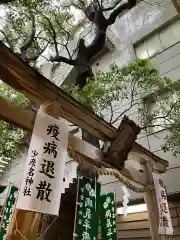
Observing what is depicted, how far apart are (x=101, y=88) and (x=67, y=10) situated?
5.32m

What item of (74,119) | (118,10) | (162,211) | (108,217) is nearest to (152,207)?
A: (162,211)

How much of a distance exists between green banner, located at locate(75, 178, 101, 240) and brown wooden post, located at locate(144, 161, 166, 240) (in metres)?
1.65

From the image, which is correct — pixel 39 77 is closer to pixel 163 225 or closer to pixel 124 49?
pixel 163 225

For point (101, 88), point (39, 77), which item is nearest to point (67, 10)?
point (101, 88)

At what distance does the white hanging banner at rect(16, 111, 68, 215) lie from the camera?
2990 millimetres

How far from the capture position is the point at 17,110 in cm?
374

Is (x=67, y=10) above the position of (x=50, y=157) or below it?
above

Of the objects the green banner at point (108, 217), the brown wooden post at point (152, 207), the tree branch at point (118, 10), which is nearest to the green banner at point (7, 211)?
the green banner at point (108, 217)

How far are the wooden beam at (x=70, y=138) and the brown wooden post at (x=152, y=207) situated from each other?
0.30 meters

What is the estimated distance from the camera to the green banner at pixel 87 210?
13.6ft

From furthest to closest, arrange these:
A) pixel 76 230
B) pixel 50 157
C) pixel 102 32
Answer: pixel 102 32 → pixel 76 230 → pixel 50 157

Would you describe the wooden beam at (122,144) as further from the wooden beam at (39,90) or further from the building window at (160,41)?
the building window at (160,41)

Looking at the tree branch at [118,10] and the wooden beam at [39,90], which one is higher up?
the tree branch at [118,10]

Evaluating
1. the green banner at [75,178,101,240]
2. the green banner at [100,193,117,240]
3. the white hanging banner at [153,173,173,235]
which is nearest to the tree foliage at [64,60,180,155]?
the white hanging banner at [153,173,173,235]
